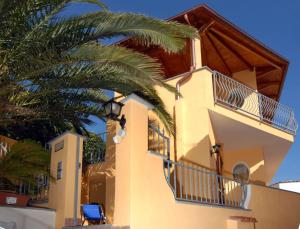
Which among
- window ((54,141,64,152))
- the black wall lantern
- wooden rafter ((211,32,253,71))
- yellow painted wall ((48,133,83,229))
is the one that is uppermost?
wooden rafter ((211,32,253,71))

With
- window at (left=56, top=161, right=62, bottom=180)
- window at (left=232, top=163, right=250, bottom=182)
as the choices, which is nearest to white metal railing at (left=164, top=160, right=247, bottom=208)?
window at (left=56, top=161, right=62, bottom=180)

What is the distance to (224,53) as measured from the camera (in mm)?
15422

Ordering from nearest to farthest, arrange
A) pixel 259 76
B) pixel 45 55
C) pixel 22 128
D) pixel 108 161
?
pixel 45 55 → pixel 108 161 → pixel 22 128 → pixel 259 76

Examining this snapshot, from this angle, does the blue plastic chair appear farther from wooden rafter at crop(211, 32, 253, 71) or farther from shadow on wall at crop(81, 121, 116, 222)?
wooden rafter at crop(211, 32, 253, 71)

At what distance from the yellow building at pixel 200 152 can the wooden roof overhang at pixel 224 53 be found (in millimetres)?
38

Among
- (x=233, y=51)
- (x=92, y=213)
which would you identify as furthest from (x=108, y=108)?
(x=233, y=51)

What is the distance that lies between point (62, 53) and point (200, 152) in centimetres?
591

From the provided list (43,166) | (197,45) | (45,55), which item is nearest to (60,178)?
(43,166)

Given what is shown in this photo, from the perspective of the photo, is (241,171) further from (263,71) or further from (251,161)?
(263,71)

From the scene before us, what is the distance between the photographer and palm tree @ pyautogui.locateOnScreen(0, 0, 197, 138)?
23.0 feet

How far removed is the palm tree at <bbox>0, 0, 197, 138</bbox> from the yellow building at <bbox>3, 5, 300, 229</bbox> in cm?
82

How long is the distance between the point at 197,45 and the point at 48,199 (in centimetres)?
683

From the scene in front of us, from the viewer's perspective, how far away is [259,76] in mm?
17047

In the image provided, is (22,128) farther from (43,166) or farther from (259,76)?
(259,76)
